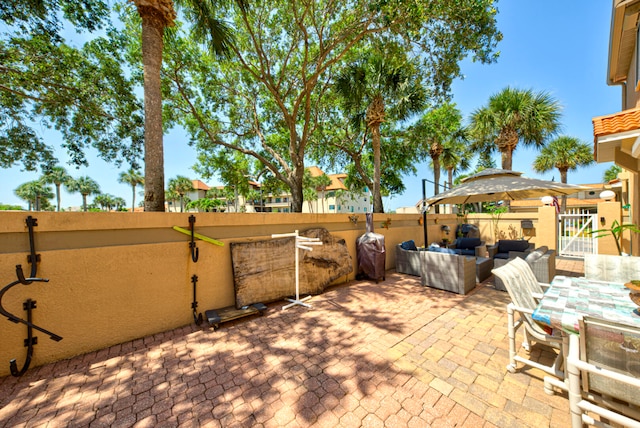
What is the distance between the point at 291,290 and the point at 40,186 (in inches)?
3097

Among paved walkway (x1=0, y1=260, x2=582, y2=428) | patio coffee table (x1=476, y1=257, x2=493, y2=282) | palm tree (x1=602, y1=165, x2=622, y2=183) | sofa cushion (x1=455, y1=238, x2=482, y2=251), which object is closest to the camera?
paved walkway (x1=0, y1=260, x2=582, y2=428)

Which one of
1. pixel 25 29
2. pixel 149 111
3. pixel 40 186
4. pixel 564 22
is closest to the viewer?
pixel 149 111

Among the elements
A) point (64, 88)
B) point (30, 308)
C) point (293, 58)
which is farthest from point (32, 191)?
point (30, 308)

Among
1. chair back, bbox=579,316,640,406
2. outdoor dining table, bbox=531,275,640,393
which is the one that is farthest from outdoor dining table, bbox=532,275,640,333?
chair back, bbox=579,316,640,406

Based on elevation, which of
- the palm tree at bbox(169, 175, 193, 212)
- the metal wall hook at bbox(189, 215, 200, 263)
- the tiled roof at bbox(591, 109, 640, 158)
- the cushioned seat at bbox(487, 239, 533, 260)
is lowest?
the cushioned seat at bbox(487, 239, 533, 260)

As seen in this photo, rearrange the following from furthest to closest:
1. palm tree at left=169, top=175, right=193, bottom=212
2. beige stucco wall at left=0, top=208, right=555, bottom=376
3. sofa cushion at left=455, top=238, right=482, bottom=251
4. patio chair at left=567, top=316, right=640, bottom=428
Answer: palm tree at left=169, top=175, right=193, bottom=212 < sofa cushion at left=455, top=238, right=482, bottom=251 < beige stucco wall at left=0, top=208, right=555, bottom=376 < patio chair at left=567, top=316, right=640, bottom=428

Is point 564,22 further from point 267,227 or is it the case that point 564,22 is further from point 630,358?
point 267,227

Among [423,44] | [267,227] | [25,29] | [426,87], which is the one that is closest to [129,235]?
[267,227]

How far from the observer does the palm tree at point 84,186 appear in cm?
5035

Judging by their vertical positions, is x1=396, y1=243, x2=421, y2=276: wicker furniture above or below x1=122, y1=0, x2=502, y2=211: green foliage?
→ below

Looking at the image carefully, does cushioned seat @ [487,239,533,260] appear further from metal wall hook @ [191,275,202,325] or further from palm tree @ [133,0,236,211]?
palm tree @ [133,0,236,211]

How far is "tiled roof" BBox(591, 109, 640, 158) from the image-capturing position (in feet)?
10.8

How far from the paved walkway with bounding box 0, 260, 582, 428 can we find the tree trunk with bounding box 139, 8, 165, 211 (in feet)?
7.92

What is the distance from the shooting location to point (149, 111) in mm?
4246
